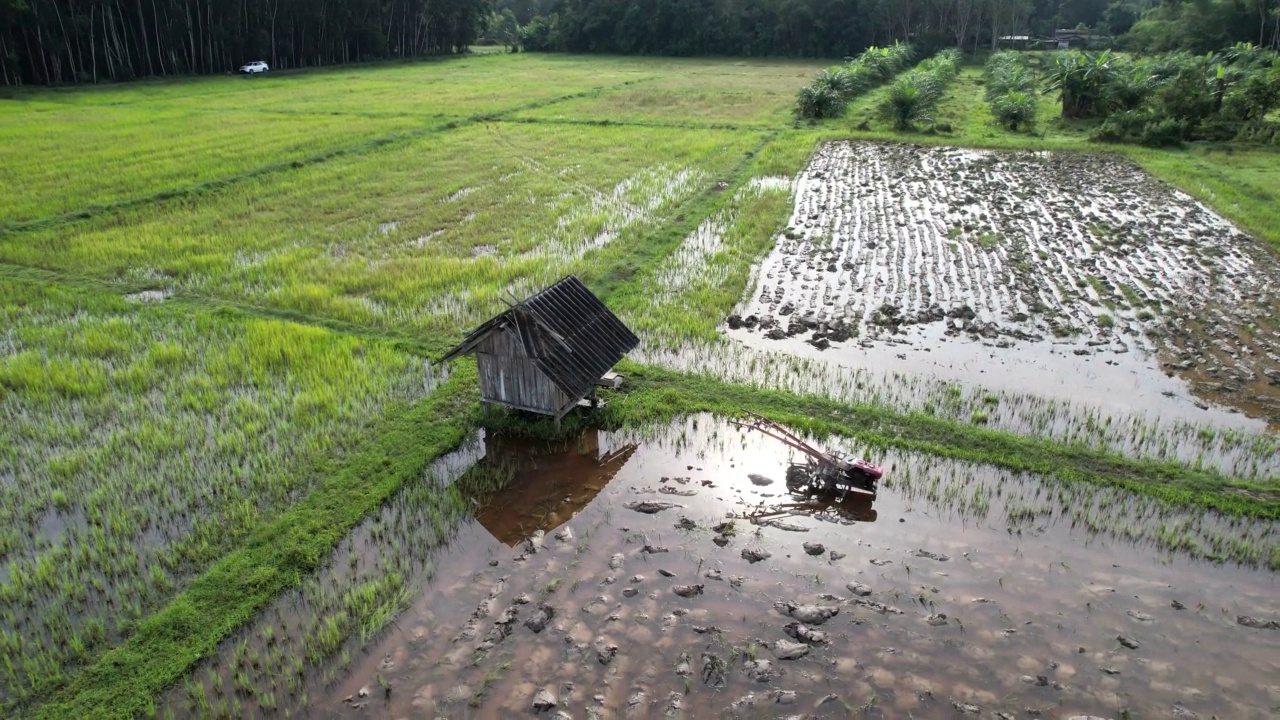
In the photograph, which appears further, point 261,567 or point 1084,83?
point 1084,83

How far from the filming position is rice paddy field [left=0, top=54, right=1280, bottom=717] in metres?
5.54

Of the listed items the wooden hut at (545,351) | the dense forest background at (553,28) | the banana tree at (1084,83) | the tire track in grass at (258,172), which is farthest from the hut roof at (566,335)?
the dense forest background at (553,28)

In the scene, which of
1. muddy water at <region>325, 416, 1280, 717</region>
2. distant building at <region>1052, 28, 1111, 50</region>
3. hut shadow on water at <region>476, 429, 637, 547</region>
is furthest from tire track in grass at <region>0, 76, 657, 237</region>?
distant building at <region>1052, 28, 1111, 50</region>

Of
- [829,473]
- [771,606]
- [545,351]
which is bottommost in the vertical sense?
[771,606]

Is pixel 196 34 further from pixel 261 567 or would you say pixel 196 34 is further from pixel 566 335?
pixel 261 567

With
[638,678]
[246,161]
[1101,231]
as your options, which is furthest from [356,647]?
[246,161]

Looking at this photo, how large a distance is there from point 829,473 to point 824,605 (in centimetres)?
156

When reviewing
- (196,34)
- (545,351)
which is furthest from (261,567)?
(196,34)

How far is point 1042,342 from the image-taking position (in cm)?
1045

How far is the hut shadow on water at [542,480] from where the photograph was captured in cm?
720

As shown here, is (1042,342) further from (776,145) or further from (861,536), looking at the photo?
(776,145)

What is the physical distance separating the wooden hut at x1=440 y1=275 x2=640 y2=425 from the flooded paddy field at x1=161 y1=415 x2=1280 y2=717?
86 cm

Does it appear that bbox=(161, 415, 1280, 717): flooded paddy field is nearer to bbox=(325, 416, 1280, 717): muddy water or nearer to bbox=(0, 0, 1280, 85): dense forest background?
bbox=(325, 416, 1280, 717): muddy water

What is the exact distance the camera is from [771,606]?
20.0 ft
